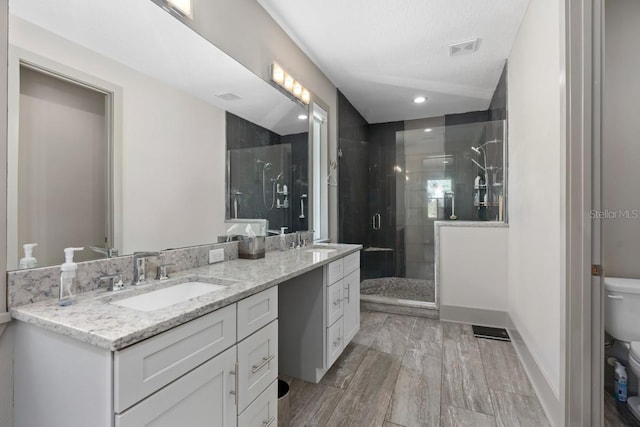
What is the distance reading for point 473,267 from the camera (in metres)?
2.91

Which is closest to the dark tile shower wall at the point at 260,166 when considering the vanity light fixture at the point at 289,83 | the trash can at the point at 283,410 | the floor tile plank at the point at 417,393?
the vanity light fixture at the point at 289,83

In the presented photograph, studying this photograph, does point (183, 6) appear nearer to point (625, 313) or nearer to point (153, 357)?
point (153, 357)

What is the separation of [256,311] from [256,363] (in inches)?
8.0

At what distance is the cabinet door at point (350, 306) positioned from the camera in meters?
2.16

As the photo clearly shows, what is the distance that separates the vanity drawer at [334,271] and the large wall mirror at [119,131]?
25.9 inches

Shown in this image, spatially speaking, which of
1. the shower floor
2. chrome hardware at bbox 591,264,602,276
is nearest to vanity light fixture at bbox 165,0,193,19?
chrome hardware at bbox 591,264,602,276

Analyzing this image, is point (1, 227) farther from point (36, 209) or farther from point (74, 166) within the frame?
point (74, 166)

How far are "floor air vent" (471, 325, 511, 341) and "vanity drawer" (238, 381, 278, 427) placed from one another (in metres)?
2.09

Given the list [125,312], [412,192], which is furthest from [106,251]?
[412,192]

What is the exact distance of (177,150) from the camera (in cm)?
148

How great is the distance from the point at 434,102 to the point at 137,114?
136 inches

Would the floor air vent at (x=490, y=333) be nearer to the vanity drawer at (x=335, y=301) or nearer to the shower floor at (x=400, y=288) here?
the shower floor at (x=400, y=288)

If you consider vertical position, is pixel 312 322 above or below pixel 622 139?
below

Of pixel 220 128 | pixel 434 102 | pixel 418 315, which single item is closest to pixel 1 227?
pixel 220 128
